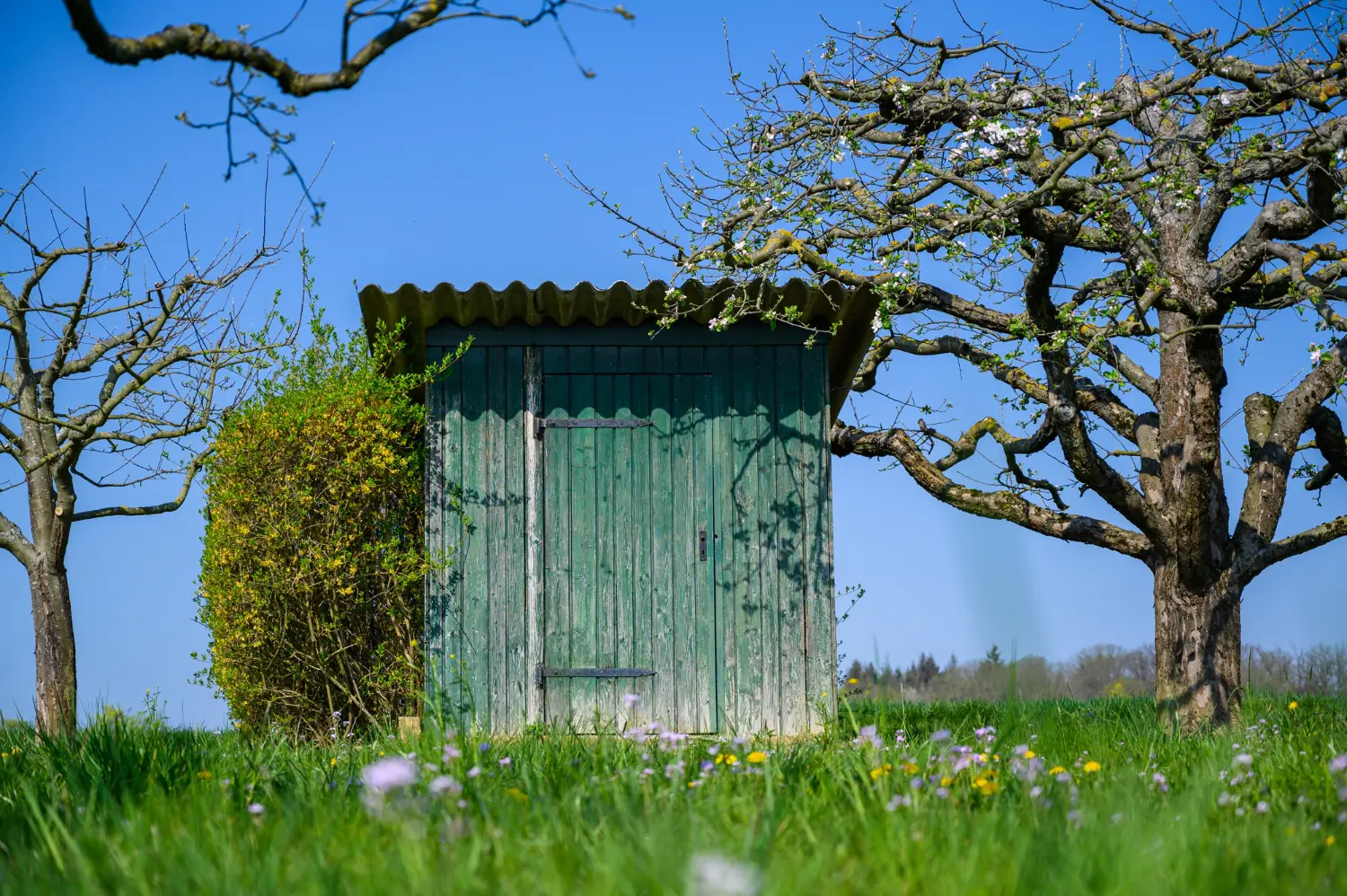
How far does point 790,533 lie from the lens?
698 cm

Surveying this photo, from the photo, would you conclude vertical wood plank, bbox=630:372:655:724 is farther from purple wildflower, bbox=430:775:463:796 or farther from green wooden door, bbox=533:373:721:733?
purple wildflower, bbox=430:775:463:796

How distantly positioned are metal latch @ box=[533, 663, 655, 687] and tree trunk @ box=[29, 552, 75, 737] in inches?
180

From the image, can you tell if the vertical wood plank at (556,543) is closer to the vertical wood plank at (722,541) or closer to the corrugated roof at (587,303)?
the corrugated roof at (587,303)

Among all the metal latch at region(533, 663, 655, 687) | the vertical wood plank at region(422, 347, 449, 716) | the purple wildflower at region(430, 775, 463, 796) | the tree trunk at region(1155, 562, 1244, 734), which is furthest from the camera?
the tree trunk at region(1155, 562, 1244, 734)

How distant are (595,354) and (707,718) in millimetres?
2427

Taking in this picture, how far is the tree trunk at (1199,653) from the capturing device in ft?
26.3

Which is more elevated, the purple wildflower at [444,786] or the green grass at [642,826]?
the purple wildflower at [444,786]

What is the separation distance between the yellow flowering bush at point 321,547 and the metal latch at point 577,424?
2.40 feet

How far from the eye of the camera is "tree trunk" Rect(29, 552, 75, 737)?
29.3ft

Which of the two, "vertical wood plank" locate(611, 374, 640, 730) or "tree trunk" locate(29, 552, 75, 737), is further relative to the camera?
"tree trunk" locate(29, 552, 75, 737)

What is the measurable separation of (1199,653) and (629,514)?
454cm

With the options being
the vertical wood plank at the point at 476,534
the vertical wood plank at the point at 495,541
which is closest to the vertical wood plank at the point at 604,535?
the vertical wood plank at the point at 495,541

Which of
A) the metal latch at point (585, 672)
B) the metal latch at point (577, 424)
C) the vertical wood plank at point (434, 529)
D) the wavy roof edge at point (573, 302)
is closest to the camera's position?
the wavy roof edge at point (573, 302)

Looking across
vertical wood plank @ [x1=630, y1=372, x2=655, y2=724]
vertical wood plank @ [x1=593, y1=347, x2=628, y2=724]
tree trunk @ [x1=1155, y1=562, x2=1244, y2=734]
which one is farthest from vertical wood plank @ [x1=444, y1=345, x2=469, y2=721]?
tree trunk @ [x1=1155, y1=562, x2=1244, y2=734]
